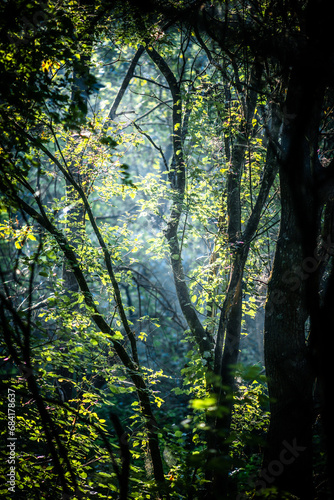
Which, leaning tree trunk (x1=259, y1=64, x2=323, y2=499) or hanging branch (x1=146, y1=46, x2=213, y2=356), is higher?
hanging branch (x1=146, y1=46, x2=213, y2=356)

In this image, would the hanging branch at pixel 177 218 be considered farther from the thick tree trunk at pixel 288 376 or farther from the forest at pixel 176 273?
the thick tree trunk at pixel 288 376

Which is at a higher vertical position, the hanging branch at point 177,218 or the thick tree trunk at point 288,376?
the hanging branch at point 177,218

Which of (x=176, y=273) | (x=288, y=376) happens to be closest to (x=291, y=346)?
(x=288, y=376)

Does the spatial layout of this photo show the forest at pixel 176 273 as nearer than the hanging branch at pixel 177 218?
Yes

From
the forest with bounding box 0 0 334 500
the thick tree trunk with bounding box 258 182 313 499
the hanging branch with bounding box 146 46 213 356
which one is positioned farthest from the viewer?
the hanging branch with bounding box 146 46 213 356

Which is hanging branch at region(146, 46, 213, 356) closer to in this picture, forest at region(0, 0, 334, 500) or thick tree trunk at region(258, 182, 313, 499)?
forest at region(0, 0, 334, 500)

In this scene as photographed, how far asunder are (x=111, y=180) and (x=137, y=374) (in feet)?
8.53

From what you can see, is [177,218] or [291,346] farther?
[177,218]

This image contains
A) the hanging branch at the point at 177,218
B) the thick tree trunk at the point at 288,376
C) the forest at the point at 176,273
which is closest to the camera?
the forest at the point at 176,273

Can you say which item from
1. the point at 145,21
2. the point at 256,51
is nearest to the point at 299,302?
the point at 256,51

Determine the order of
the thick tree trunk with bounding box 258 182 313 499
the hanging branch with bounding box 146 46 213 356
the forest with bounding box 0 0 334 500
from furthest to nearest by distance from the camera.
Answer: the hanging branch with bounding box 146 46 213 356, the thick tree trunk with bounding box 258 182 313 499, the forest with bounding box 0 0 334 500

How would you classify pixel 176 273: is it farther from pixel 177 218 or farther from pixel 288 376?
pixel 288 376

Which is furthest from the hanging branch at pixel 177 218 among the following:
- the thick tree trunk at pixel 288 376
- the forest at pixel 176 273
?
the thick tree trunk at pixel 288 376

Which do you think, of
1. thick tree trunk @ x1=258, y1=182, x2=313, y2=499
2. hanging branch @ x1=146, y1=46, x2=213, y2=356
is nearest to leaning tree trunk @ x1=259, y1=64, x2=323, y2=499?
thick tree trunk @ x1=258, y1=182, x2=313, y2=499
